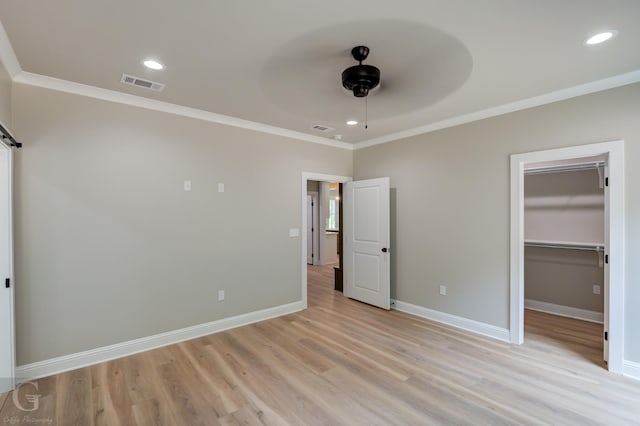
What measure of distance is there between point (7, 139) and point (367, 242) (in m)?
4.19

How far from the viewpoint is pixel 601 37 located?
2.09 metres

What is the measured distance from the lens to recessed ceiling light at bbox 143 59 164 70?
8.02ft

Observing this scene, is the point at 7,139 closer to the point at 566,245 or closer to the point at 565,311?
the point at 566,245

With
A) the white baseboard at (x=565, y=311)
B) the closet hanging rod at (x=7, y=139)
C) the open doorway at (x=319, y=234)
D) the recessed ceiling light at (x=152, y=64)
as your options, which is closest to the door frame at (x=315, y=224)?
the open doorway at (x=319, y=234)

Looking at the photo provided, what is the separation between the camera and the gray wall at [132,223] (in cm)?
270

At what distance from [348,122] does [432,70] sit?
4.95ft

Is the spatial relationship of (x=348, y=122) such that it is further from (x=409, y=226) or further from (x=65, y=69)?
(x=65, y=69)

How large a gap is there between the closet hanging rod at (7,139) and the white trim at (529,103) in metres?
4.18

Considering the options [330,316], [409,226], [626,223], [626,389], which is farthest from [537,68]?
[330,316]

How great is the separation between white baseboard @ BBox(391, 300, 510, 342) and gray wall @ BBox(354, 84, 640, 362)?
7 cm

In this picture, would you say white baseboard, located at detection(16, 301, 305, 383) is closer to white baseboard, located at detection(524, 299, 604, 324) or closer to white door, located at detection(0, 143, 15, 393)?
white door, located at detection(0, 143, 15, 393)

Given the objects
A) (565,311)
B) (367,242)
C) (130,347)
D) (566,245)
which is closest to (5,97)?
(130,347)

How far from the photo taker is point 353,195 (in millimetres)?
5074

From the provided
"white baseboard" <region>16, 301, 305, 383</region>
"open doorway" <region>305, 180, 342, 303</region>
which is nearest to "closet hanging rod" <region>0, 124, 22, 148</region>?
"white baseboard" <region>16, 301, 305, 383</region>
